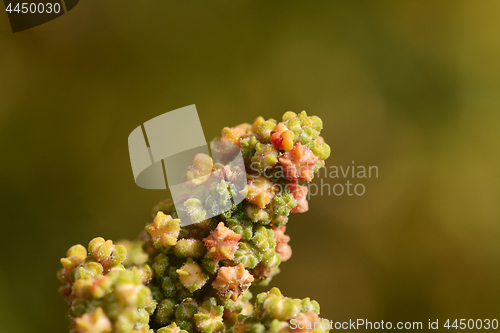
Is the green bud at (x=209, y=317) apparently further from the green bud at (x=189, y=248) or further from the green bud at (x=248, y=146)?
the green bud at (x=248, y=146)

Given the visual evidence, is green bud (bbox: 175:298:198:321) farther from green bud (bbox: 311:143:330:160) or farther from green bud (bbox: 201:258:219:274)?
green bud (bbox: 311:143:330:160)

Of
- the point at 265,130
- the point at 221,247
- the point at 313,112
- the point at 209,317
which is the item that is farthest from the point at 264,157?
the point at 313,112

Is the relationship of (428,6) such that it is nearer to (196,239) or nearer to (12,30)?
(196,239)

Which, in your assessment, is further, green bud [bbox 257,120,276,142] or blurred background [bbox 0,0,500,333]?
blurred background [bbox 0,0,500,333]

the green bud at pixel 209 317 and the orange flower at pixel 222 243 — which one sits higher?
the orange flower at pixel 222 243

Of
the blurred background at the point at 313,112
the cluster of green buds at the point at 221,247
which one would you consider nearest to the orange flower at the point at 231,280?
the cluster of green buds at the point at 221,247

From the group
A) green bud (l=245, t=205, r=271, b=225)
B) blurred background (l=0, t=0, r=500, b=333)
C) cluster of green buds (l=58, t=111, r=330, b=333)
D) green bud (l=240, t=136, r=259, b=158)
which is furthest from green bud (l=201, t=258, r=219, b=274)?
blurred background (l=0, t=0, r=500, b=333)

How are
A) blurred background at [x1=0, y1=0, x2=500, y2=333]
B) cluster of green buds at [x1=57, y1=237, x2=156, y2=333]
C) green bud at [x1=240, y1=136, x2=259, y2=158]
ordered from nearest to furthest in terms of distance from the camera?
cluster of green buds at [x1=57, y1=237, x2=156, y2=333], green bud at [x1=240, y1=136, x2=259, y2=158], blurred background at [x1=0, y1=0, x2=500, y2=333]
